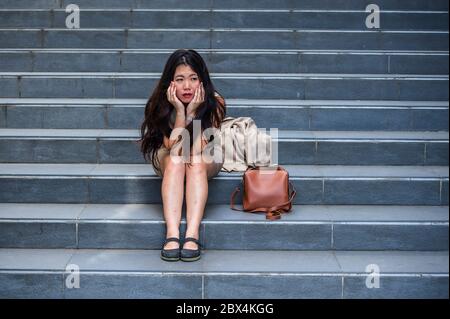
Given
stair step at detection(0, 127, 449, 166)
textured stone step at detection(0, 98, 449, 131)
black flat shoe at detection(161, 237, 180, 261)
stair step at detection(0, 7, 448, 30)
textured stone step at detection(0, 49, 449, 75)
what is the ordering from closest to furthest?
black flat shoe at detection(161, 237, 180, 261) < stair step at detection(0, 127, 449, 166) < textured stone step at detection(0, 98, 449, 131) < textured stone step at detection(0, 49, 449, 75) < stair step at detection(0, 7, 448, 30)

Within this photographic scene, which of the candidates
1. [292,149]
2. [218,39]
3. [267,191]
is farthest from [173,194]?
[218,39]

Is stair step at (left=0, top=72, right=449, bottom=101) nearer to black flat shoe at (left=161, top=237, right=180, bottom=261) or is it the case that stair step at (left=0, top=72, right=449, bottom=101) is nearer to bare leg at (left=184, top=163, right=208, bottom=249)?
bare leg at (left=184, top=163, right=208, bottom=249)

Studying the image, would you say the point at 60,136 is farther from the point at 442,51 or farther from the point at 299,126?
the point at 442,51

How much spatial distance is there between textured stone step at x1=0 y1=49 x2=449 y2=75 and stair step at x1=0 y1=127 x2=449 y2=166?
1.35 m

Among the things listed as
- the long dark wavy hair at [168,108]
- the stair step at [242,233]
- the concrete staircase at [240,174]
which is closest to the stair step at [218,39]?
the concrete staircase at [240,174]

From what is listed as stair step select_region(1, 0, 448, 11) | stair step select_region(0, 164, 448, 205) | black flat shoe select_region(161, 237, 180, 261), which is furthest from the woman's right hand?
stair step select_region(1, 0, 448, 11)

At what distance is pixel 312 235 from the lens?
4.46 metres

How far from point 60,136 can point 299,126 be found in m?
2.02

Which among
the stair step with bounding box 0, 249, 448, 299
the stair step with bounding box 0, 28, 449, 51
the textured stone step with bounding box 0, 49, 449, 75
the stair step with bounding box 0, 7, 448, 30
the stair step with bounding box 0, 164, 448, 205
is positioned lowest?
the stair step with bounding box 0, 249, 448, 299

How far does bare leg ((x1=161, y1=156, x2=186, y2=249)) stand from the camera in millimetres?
4312

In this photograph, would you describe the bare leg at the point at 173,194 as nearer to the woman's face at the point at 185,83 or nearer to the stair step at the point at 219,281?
the stair step at the point at 219,281

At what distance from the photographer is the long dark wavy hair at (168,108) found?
4648 millimetres

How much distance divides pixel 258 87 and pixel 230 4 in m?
1.60
